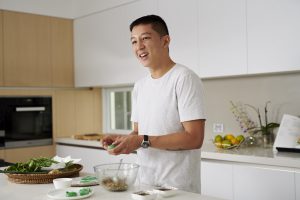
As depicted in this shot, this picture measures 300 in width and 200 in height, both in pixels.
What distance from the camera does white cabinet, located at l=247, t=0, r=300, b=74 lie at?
266cm

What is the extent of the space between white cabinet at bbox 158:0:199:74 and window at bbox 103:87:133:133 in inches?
46.3

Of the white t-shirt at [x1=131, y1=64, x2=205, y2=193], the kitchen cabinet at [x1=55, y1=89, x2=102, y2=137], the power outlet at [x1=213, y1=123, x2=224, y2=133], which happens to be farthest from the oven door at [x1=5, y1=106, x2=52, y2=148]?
the white t-shirt at [x1=131, y1=64, x2=205, y2=193]

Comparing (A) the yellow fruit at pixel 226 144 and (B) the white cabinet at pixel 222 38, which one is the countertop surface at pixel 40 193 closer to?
(A) the yellow fruit at pixel 226 144

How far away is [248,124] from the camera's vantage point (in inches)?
128

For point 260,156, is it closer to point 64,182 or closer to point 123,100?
point 64,182

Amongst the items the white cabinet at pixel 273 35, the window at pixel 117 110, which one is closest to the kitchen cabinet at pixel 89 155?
the window at pixel 117 110

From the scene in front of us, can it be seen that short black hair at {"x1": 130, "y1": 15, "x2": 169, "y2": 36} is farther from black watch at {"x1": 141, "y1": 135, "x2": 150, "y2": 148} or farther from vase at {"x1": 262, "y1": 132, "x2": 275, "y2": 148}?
vase at {"x1": 262, "y1": 132, "x2": 275, "y2": 148}

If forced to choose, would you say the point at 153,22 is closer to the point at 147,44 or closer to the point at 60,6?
the point at 147,44

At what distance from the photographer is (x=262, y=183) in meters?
2.53

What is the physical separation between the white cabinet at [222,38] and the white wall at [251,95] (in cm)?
34

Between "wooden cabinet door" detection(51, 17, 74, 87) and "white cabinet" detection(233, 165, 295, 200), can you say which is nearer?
"white cabinet" detection(233, 165, 295, 200)

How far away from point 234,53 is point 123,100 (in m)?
1.87

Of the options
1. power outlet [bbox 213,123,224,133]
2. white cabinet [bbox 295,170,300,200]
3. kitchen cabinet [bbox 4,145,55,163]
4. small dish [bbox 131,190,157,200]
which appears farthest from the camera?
kitchen cabinet [bbox 4,145,55,163]

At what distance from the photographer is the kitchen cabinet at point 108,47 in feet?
12.4
